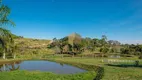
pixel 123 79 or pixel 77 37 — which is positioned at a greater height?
pixel 77 37

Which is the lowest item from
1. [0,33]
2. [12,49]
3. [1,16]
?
[12,49]

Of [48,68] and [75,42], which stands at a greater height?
[75,42]

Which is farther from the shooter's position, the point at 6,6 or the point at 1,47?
the point at 1,47

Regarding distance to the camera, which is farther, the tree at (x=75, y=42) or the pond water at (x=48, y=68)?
the tree at (x=75, y=42)

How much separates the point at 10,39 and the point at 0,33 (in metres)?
10.3

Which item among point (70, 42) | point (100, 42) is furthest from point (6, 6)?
point (100, 42)

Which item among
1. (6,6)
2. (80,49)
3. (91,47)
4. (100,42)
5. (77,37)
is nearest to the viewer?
(6,6)

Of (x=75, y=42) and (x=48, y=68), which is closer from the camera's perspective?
(x=48, y=68)

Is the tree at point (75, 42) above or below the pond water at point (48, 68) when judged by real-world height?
above

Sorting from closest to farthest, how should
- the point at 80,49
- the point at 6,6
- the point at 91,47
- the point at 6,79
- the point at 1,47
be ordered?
the point at 6,79 < the point at 6,6 < the point at 1,47 < the point at 80,49 < the point at 91,47

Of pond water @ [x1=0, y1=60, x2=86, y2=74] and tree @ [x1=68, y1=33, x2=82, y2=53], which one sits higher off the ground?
tree @ [x1=68, y1=33, x2=82, y2=53]

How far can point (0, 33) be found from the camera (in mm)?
41688

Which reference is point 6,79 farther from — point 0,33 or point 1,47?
point 1,47

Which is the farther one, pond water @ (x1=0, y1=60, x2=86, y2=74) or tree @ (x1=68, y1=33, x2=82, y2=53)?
tree @ (x1=68, y1=33, x2=82, y2=53)
